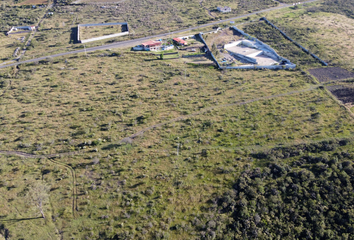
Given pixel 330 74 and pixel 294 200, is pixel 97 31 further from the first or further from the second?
pixel 294 200

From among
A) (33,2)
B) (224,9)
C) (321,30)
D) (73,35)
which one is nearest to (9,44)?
(73,35)

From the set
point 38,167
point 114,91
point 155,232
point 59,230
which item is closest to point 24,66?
point 114,91

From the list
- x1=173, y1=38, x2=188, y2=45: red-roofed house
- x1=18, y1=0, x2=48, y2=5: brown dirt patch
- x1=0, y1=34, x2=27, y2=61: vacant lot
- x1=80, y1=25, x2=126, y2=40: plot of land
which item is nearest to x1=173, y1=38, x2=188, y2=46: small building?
x1=173, y1=38, x2=188, y2=45: red-roofed house

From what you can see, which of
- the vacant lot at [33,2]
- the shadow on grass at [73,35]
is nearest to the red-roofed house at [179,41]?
the shadow on grass at [73,35]

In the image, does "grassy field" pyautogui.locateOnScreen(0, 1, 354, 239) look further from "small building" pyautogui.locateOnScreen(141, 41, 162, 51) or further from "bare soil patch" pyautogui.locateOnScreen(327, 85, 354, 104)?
"small building" pyautogui.locateOnScreen(141, 41, 162, 51)

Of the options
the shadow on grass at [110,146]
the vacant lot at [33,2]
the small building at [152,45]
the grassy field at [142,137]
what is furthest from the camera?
the vacant lot at [33,2]

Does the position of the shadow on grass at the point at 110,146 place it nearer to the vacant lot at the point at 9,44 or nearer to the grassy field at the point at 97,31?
the vacant lot at the point at 9,44

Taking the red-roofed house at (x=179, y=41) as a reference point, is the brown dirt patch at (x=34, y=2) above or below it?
above
